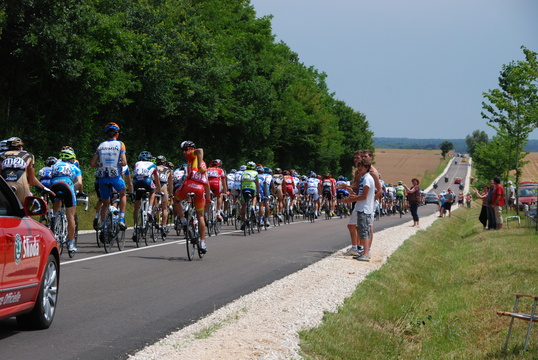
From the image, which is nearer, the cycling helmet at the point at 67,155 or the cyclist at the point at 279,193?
the cycling helmet at the point at 67,155

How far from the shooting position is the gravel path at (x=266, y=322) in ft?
23.1

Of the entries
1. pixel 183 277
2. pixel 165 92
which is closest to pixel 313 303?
pixel 183 277

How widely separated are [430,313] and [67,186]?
6.53m

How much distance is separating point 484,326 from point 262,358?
4.77 meters

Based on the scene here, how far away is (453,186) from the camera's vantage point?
149m

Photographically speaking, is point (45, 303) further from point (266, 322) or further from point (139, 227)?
point (139, 227)

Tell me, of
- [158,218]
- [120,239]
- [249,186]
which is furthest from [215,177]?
[120,239]

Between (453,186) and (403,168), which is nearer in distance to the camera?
(453,186)

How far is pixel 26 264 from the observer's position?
7379 millimetres

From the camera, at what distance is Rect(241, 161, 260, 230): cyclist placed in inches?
939

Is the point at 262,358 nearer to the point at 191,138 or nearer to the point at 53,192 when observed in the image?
the point at 53,192

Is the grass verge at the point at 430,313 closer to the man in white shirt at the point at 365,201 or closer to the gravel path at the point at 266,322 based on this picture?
the gravel path at the point at 266,322

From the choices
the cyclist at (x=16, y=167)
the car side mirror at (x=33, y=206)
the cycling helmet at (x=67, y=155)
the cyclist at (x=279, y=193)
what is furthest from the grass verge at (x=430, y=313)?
the cyclist at (x=279, y=193)

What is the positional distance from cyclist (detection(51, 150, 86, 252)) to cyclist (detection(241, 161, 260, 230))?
28.6 ft
